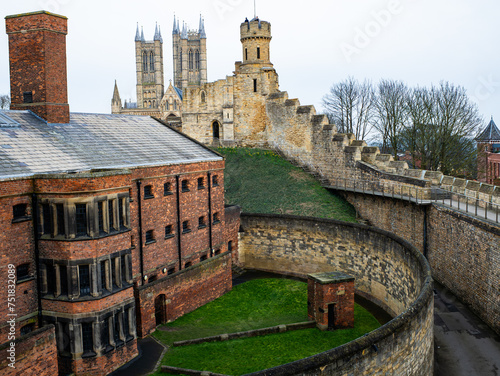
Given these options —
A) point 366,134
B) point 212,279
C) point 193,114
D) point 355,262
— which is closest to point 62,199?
point 212,279

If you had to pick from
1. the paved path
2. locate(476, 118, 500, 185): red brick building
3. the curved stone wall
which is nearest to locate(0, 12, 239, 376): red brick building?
the curved stone wall

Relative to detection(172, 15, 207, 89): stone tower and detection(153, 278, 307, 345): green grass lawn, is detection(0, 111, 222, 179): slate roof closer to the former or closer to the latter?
detection(153, 278, 307, 345): green grass lawn

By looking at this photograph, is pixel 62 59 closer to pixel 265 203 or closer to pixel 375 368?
pixel 375 368

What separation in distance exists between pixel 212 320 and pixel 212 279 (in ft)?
8.96

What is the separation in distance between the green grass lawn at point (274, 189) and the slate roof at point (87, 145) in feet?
39.0

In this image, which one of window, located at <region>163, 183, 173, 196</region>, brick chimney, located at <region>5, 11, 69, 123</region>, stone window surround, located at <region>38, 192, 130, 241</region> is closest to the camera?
stone window surround, located at <region>38, 192, 130, 241</region>

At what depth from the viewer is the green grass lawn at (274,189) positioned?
111 ft

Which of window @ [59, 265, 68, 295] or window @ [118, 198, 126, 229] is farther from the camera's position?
window @ [118, 198, 126, 229]

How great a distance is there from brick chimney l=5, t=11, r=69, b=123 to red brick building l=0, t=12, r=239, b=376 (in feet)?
0.14

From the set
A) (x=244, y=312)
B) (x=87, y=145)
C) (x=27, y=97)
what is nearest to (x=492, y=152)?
(x=244, y=312)

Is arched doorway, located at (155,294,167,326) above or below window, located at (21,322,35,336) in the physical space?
below

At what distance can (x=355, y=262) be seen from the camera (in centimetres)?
2367

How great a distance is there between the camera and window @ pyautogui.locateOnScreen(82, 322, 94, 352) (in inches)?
578

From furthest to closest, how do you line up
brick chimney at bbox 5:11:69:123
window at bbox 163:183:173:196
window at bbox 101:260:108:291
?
window at bbox 163:183:173:196 → brick chimney at bbox 5:11:69:123 → window at bbox 101:260:108:291
